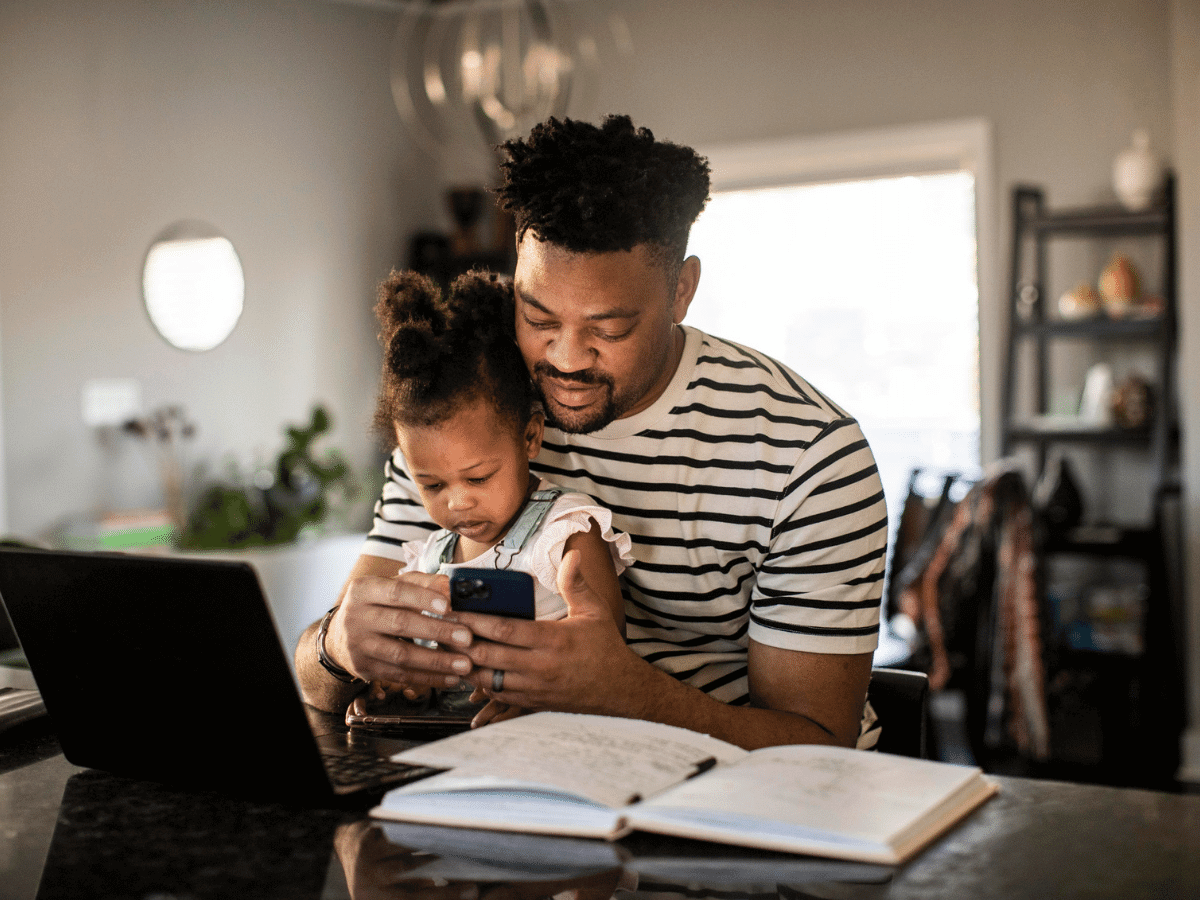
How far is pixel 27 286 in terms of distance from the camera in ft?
11.9

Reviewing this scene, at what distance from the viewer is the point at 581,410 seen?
58.8 inches

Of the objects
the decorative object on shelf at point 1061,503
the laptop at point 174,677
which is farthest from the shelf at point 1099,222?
the laptop at point 174,677

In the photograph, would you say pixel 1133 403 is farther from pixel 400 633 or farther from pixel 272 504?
pixel 400 633

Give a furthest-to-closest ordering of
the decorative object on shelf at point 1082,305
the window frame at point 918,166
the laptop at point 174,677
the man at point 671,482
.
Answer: the window frame at point 918,166
the decorative object on shelf at point 1082,305
the man at point 671,482
the laptop at point 174,677

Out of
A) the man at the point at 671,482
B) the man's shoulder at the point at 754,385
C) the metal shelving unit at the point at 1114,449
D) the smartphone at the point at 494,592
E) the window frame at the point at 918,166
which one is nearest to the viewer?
the smartphone at the point at 494,592

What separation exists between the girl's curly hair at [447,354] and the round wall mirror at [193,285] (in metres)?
2.79

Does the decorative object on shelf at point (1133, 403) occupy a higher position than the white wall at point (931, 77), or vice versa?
the white wall at point (931, 77)

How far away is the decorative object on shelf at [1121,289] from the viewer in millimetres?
3869

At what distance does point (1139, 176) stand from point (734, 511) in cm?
298

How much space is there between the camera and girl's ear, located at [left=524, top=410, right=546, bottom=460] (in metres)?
1.57

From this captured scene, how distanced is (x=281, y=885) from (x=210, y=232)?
12.5 ft

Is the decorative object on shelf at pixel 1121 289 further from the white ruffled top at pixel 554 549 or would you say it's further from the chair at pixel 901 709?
the white ruffled top at pixel 554 549

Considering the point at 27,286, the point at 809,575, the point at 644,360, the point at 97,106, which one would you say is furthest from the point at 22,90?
the point at 809,575

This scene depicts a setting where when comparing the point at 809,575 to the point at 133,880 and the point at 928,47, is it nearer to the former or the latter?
the point at 133,880
